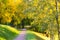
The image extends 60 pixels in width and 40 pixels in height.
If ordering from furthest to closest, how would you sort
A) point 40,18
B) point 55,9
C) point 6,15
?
point 6,15 < point 40,18 < point 55,9

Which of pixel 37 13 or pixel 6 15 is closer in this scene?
pixel 37 13

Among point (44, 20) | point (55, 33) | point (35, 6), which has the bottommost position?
point (55, 33)

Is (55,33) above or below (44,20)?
below

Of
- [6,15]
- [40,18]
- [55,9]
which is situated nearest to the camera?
[55,9]

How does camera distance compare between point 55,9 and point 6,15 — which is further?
point 6,15

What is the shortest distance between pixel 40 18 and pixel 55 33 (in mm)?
1286

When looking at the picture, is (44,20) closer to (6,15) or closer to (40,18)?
(40,18)

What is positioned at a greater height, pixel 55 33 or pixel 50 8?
pixel 50 8

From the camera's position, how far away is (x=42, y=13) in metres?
12.1

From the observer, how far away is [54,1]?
11.8 m

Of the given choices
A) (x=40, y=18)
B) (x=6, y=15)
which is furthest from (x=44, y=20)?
(x=6, y=15)

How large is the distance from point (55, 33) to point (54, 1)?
6.80ft

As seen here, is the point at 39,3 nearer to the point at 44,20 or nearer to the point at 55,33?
the point at 44,20

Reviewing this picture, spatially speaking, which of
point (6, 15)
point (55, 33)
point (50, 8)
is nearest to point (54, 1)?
point (50, 8)
